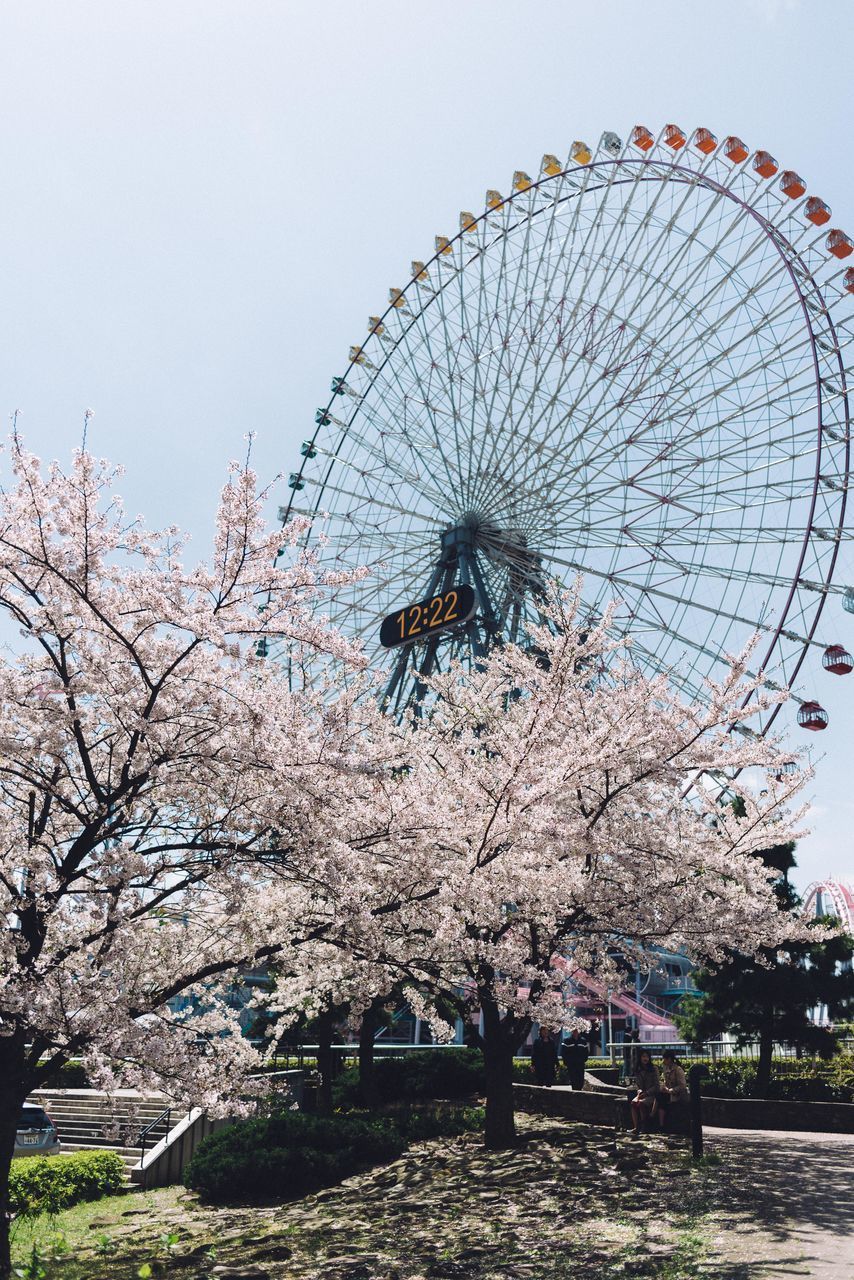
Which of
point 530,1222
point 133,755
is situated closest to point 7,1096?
point 133,755

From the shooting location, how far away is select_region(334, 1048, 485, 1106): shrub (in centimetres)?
1931

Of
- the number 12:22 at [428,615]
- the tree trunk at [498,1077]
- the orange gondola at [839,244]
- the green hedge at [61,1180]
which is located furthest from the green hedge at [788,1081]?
the orange gondola at [839,244]

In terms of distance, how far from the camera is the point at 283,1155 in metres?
13.1

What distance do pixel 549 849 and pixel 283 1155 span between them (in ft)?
21.4

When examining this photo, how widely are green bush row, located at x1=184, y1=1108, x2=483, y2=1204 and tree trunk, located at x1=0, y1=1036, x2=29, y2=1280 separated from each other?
5507mm

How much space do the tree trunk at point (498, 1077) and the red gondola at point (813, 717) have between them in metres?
11.1

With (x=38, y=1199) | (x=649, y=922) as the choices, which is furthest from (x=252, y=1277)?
(x=38, y=1199)

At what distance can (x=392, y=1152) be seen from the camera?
48.0 feet

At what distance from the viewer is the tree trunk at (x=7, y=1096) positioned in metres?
7.83

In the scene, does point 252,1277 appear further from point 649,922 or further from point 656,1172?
point 649,922

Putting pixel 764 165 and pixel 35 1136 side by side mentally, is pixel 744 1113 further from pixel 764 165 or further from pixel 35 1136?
pixel 764 165

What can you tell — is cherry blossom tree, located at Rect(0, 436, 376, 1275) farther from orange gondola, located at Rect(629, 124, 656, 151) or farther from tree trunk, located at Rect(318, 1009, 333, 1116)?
orange gondola, located at Rect(629, 124, 656, 151)

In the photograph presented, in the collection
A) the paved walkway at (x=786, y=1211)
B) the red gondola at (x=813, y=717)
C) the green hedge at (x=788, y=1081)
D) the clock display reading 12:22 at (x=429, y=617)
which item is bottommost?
the paved walkway at (x=786, y=1211)

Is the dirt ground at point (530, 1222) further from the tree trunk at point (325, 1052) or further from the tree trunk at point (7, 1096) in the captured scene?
the tree trunk at point (325, 1052)
